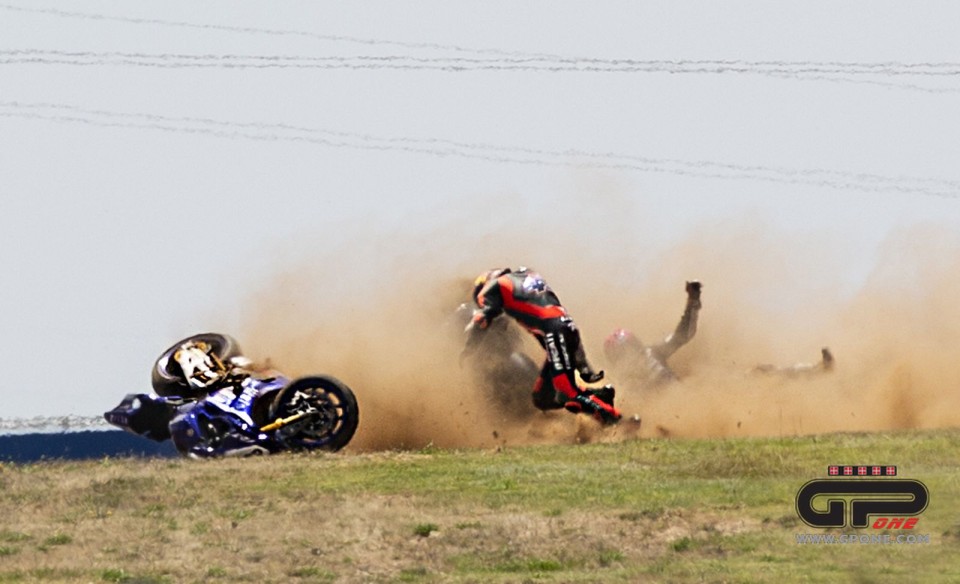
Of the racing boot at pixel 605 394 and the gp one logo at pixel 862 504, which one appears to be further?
the racing boot at pixel 605 394

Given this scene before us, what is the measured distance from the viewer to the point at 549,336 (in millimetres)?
28453

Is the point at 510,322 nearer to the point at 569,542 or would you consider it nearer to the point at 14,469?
the point at 14,469

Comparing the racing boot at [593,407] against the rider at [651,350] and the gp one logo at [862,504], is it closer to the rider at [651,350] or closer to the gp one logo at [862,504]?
the rider at [651,350]

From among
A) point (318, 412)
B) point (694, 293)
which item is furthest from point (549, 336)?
point (694, 293)

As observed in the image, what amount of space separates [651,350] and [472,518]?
1407cm

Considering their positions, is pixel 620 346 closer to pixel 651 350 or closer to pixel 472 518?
pixel 651 350

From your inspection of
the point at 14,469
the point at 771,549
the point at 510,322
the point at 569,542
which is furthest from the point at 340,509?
the point at 510,322

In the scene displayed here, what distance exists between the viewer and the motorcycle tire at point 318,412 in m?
25.9

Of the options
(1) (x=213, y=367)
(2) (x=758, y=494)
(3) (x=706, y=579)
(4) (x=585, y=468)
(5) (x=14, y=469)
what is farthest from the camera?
(1) (x=213, y=367)

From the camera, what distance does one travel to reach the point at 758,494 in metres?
19.1

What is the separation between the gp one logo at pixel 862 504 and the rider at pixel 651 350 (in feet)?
44.3

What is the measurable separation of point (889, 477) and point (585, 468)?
4550mm

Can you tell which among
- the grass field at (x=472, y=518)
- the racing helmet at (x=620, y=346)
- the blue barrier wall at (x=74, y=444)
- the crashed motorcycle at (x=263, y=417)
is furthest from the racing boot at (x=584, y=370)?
the blue barrier wall at (x=74, y=444)

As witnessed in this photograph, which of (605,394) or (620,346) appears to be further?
(620,346)
